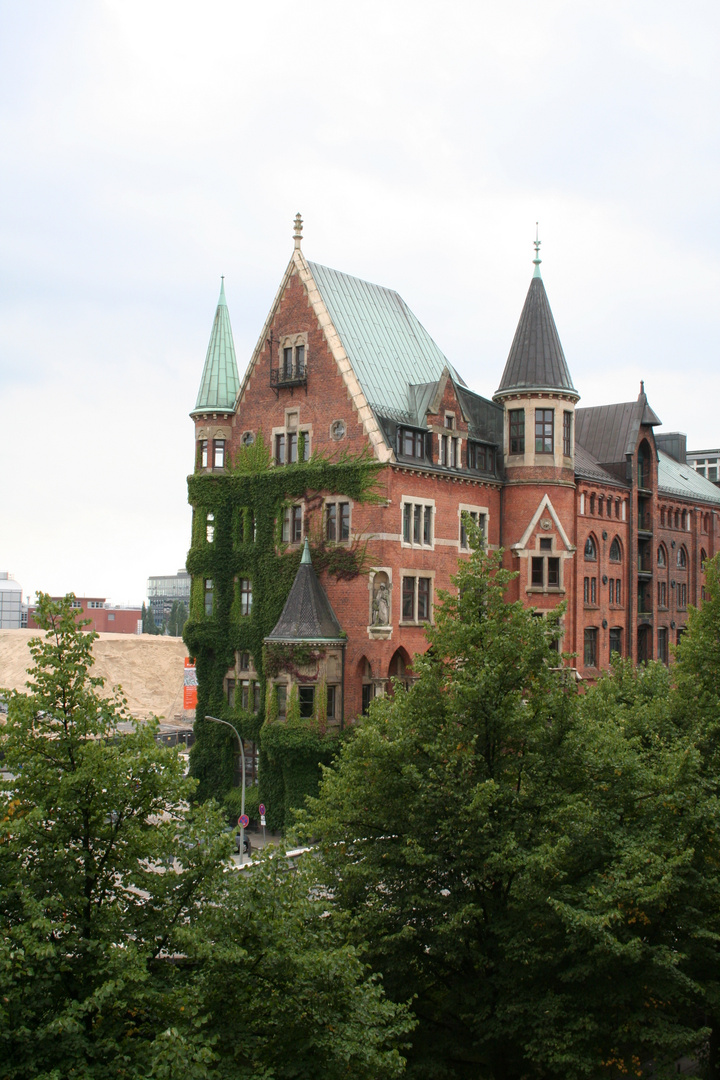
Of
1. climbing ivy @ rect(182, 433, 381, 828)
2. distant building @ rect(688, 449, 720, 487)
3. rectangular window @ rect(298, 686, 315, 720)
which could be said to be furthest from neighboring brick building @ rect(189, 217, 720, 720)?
distant building @ rect(688, 449, 720, 487)

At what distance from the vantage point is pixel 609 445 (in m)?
68.7

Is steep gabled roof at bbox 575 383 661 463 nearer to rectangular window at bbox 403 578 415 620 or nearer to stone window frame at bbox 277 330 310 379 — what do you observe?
rectangular window at bbox 403 578 415 620

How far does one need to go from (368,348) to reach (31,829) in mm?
40165

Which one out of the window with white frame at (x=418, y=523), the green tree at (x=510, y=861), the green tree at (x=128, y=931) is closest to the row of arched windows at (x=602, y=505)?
the window with white frame at (x=418, y=523)

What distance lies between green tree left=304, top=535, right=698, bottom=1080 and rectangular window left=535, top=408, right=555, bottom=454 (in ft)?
102

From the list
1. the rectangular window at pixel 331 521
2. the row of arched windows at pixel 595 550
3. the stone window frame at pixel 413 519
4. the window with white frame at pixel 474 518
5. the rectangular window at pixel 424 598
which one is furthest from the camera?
the row of arched windows at pixel 595 550

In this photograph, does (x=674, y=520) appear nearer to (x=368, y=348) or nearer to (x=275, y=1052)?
(x=368, y=348)

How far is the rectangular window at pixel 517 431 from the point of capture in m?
56.1

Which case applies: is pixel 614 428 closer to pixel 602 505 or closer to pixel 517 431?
pixel 602 505

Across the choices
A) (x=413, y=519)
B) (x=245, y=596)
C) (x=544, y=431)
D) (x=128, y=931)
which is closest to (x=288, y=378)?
(x=413, y=519)

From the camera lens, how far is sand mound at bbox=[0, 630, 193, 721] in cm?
13475

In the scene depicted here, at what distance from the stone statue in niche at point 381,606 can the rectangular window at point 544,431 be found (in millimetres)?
12657

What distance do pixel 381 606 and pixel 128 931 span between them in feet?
105

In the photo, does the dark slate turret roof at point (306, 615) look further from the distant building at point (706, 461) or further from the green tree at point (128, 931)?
the distant building at point (706, 461)
